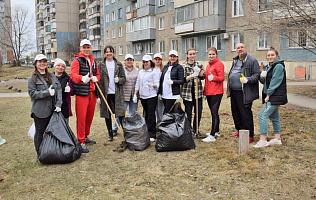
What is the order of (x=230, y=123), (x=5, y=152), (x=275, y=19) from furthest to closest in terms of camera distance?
(x=275, y=19) → (x=230, y=123) → (x=5, y=152)

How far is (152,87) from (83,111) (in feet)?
4.57

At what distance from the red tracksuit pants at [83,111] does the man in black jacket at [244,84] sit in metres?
2.67

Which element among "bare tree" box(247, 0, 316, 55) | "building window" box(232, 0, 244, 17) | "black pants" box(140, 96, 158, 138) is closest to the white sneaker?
"black pants" box(140, 96, 158, 138)

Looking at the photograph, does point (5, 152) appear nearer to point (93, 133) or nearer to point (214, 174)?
point (93, 133)

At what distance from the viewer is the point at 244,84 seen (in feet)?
17.0

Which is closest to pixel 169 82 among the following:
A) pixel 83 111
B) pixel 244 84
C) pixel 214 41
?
pixel 244 84

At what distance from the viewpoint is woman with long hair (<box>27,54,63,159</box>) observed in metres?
4.37

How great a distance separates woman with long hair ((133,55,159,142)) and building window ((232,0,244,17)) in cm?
1721

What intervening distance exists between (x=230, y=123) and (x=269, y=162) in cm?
288

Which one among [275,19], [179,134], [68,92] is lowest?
[179,134]

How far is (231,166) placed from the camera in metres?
4.22

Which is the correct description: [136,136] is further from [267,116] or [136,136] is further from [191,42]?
[191,42]

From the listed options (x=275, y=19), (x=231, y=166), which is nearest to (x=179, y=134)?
(x=231, y=166)

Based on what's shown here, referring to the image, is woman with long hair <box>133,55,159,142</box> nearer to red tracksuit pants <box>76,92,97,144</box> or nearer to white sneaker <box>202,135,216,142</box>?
red tracksuit pants <box>76,92,97,144</box>
